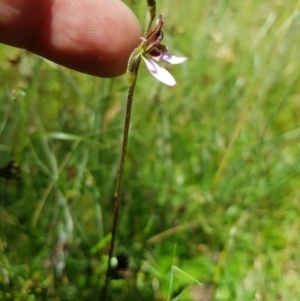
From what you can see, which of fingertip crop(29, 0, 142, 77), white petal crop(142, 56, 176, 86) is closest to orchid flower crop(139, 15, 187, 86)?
white petal crop(142, 56, 176, 86)

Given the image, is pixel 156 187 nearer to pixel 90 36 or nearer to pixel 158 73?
pixel 90 36

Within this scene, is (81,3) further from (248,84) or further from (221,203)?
(248,84)

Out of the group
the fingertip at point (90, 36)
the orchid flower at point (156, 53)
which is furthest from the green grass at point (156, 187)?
the orchid flower at point (156, 53)

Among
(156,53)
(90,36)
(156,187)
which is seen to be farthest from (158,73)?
(156,187)

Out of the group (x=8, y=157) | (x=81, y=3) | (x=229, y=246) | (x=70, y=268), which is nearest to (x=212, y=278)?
(x=229, y=246)

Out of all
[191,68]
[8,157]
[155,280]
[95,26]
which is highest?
[95,26]
